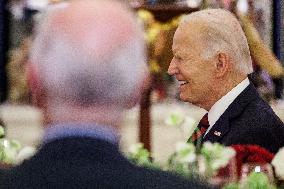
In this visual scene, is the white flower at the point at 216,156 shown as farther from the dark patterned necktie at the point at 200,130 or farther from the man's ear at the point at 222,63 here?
the man's ear at the point at 222,63

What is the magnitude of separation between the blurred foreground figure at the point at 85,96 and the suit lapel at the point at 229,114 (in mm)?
1509

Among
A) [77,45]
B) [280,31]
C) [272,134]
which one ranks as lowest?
[280,31]

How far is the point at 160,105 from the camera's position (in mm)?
7395

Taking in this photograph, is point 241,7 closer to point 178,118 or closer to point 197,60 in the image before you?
point 197,60

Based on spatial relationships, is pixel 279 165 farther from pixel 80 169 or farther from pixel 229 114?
pixel 80 169

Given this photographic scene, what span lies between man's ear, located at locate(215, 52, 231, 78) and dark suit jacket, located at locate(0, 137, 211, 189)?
179cm

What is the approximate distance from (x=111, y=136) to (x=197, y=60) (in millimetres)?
1847

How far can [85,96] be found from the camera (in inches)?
56.7

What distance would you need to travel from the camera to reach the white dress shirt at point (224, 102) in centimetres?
314

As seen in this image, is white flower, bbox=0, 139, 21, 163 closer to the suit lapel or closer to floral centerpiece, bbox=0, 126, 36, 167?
floral centerpiece, bbox=0, 126, 36, 167

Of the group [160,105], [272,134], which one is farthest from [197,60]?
[160,105]

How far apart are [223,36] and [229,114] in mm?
285

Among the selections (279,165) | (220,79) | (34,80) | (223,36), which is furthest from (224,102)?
(34,80)

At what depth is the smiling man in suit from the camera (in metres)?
2.99
